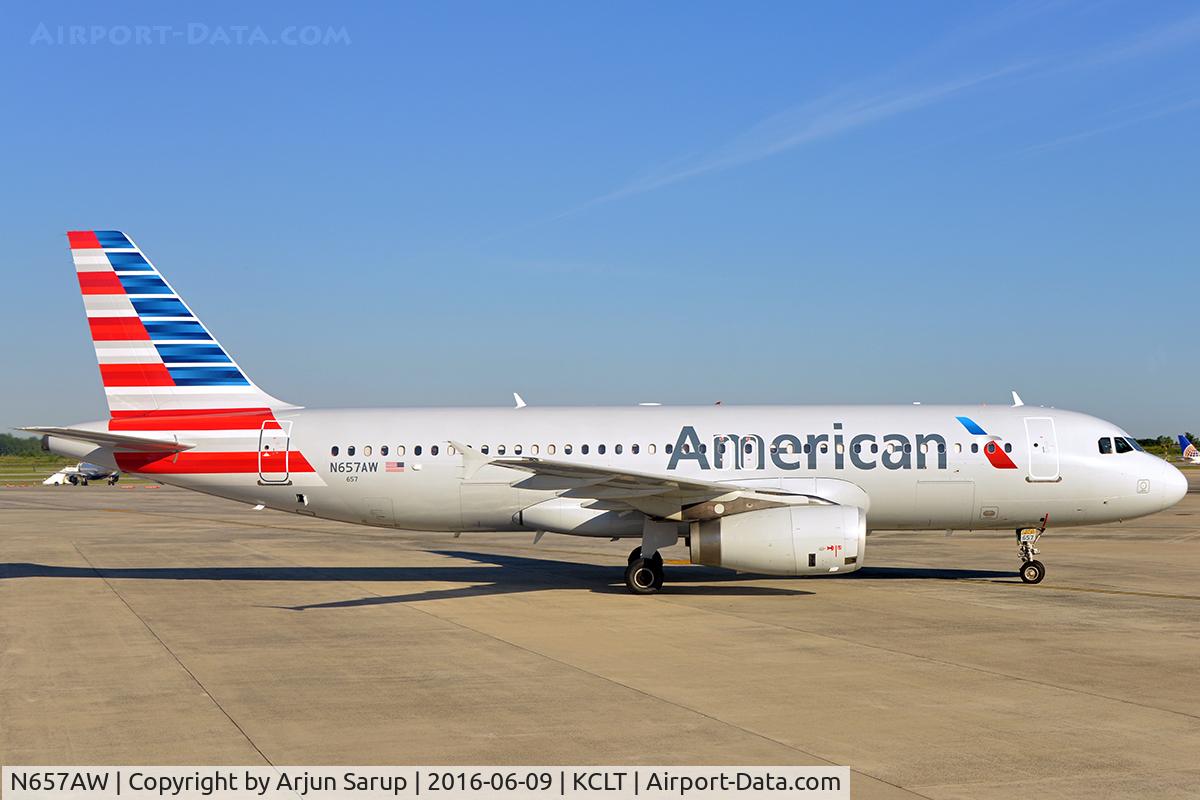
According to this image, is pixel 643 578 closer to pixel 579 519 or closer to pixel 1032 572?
pixel 579 519

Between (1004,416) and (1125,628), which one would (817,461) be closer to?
(1004,416)

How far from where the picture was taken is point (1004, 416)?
24.0m

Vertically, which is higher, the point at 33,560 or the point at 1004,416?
the point at 1004,416

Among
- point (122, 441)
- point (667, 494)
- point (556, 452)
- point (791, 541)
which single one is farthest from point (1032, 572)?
point (122, 441)

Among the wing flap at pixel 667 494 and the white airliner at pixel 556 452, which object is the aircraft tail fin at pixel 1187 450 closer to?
the white airliner at pixel 556 452

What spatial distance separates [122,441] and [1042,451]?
18.8 meters

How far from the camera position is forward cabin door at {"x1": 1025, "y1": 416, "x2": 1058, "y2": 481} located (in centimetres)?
2331

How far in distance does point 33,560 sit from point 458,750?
23930 mm

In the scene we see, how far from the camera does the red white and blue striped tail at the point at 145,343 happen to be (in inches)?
957

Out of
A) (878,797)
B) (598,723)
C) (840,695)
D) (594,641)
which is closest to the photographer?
(878,797)

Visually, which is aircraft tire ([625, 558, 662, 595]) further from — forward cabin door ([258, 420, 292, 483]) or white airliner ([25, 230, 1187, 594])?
forward cabin door ([258, 420, 292, 483])

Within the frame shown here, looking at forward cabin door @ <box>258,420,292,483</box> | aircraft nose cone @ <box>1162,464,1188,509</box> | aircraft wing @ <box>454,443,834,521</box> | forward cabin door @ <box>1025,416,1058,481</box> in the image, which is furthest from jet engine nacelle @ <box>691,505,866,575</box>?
forward cabin door @ <box>258,420,292,483</box>

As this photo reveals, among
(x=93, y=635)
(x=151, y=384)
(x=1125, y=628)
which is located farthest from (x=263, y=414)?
(x=1125, y=628)

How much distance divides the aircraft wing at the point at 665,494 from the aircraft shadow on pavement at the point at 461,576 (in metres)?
1.74
